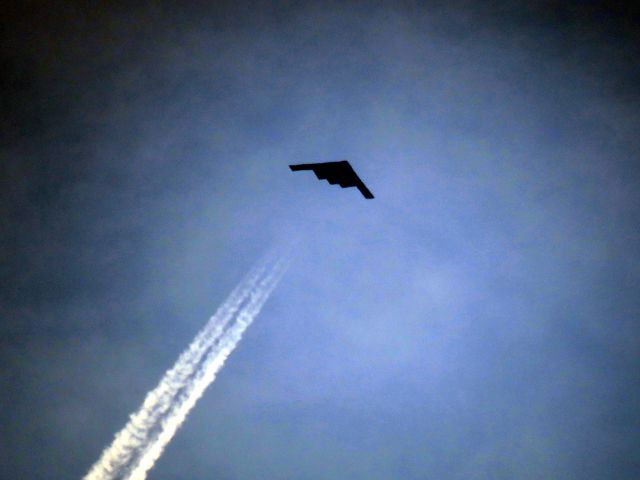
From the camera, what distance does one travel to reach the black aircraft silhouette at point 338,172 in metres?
23.1

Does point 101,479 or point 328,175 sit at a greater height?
point 328,175

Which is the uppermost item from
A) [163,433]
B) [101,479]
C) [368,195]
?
[368,195]

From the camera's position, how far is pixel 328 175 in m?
24.0

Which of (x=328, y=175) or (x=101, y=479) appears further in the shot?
(x=101, y=479)

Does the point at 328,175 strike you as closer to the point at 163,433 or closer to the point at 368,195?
the point at 368,195

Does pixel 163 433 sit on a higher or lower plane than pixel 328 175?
lower

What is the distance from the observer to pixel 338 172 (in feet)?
77.4

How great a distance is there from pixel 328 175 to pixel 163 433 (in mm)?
32184

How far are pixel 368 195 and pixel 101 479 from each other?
34.0 metres

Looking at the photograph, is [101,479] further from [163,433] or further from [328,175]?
[328,175]

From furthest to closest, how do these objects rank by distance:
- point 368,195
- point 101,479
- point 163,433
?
1. point 163,433
2. point 101,479
3. point 368,195

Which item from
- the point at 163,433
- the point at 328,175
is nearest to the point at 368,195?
the point at 328,175

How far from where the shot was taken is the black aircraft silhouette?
2311 cm

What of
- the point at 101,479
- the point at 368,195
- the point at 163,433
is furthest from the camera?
the point at 163,433
